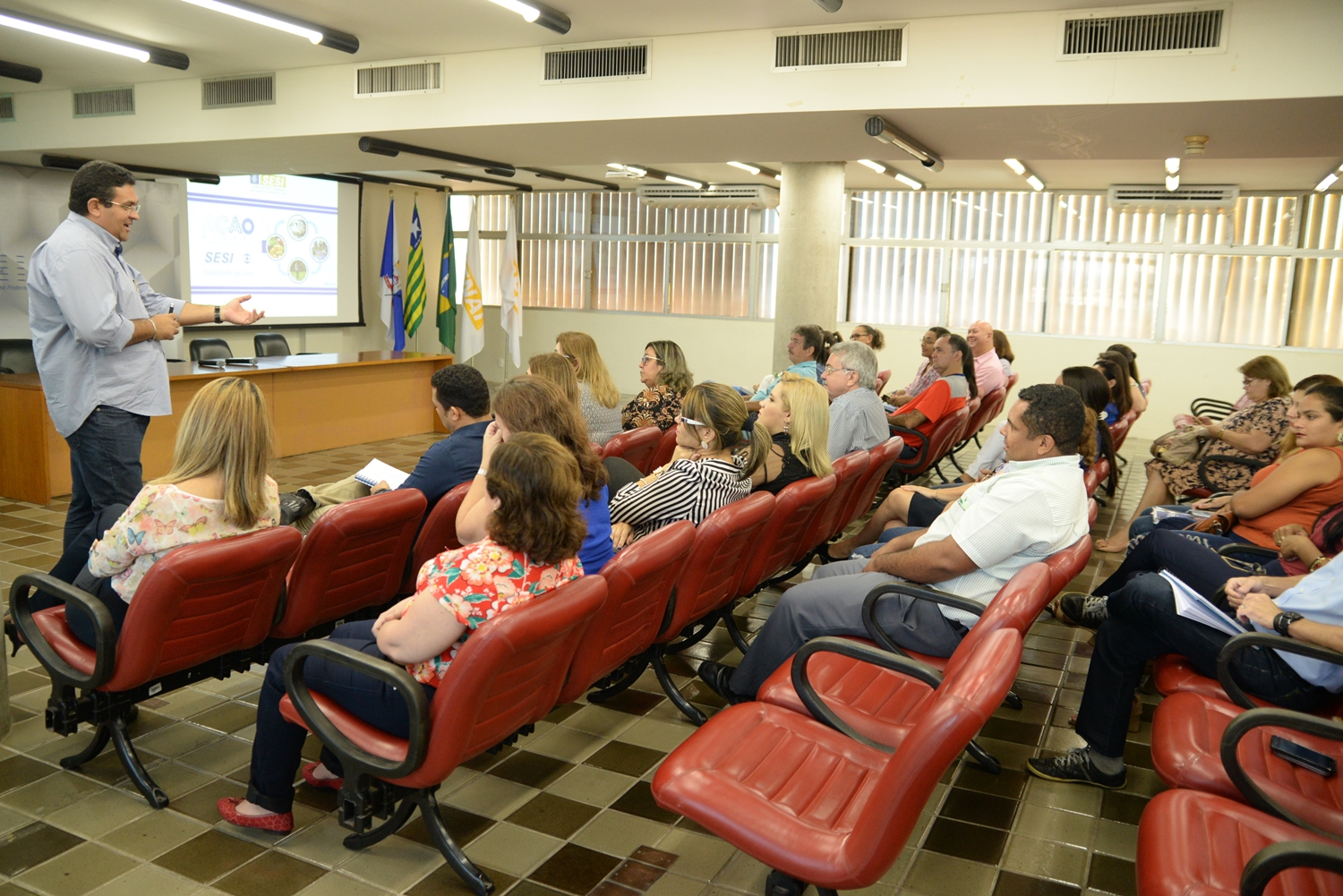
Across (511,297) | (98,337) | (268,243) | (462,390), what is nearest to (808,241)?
(511,297)

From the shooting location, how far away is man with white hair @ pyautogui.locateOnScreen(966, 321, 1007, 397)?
24.6 feet

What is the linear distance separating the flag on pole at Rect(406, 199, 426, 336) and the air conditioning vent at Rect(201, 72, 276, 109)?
4.76 m

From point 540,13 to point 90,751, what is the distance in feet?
14.1

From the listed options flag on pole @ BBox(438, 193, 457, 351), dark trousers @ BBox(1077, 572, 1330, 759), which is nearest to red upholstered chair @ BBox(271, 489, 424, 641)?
Result: dark trousers @ BBox(1077, 572, 1330, 759)

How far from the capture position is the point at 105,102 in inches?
303

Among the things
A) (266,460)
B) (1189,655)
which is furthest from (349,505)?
(1189,655)

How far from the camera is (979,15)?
4.98 metres

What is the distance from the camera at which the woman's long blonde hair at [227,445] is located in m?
2.38

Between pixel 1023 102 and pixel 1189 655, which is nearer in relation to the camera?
pixel 1189 655

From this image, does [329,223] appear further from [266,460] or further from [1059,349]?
[266,460]

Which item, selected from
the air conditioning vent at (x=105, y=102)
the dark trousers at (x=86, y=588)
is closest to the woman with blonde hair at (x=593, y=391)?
the dark trousers at (x=86, y=588)

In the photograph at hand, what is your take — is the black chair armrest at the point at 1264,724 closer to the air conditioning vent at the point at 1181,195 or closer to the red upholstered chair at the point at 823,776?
the red upholstered chair at the point at 823,776

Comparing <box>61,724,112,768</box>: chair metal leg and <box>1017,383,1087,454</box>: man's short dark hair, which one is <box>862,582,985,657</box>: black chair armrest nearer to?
<box>1017,383,1087,454</box>: man's short dark hair

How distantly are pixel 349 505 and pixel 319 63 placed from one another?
5.32m
